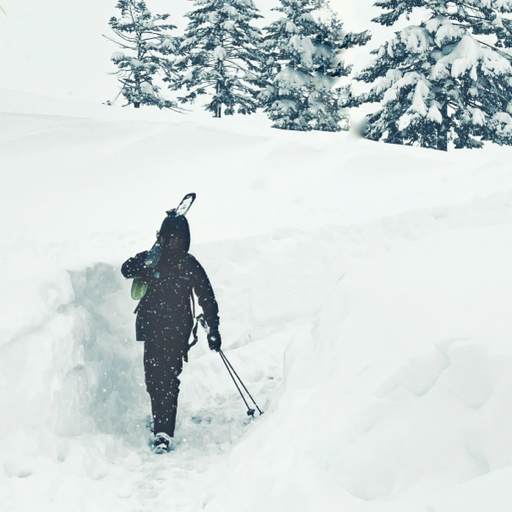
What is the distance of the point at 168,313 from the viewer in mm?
5004

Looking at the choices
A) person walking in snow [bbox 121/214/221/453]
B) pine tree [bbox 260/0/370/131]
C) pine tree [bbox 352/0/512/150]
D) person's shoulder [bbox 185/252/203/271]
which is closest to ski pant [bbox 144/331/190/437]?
person walking in snow [bbox 121/214/221/453]

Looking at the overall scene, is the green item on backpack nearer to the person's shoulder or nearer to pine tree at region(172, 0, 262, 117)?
the person's shoulder

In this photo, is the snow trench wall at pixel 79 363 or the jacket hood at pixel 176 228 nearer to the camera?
the snow trench wall at pixel 79 363

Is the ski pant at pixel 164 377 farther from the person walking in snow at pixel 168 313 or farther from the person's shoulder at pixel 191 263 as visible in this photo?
the person's shoulder at pixel 191 263

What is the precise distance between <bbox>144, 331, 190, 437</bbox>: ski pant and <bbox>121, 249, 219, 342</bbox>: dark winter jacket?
76 millimetres

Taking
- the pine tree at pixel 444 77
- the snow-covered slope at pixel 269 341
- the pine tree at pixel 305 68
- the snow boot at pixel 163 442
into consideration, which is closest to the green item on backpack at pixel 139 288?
the snow-covered slope at pixel 269 341

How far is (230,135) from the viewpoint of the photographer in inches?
504

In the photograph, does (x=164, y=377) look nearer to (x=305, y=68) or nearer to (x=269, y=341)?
(x=269, y=341)

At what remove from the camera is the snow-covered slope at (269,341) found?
108 inches

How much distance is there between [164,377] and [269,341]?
9.04ft

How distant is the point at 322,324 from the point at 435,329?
1.43 m

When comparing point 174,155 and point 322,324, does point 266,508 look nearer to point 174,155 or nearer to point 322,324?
point 322,324

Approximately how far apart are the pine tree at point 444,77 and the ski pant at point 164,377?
1403cm

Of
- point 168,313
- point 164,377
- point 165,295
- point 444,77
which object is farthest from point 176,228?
point 444,77
